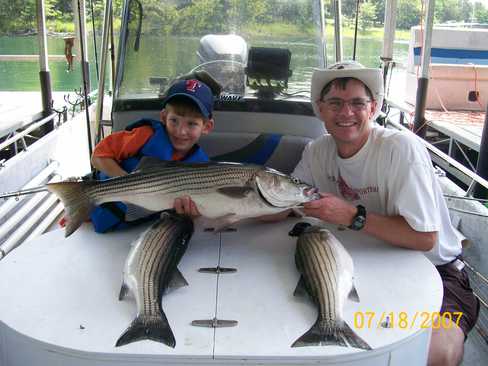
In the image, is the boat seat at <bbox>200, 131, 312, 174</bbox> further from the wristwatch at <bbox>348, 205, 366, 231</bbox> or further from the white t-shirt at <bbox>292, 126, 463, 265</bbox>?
the wristwatch at <bbox>348, 205, 366, 231</bbox>

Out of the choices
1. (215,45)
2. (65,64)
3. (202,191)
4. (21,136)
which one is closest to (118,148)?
(202,191)

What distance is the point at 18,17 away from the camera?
49.1 ft

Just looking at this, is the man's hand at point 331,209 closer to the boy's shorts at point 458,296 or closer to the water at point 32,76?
the boy's shorts at point 458,296

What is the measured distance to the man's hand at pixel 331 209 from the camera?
2.46 metres

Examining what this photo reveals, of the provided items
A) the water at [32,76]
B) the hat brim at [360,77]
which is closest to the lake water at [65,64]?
the water at [32,76]

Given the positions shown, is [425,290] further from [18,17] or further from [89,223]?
[18,17]

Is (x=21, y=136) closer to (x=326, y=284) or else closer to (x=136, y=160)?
(x=136, y=160)

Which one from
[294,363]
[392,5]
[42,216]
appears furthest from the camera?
[392,5]

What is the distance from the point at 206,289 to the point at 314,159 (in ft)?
4.19

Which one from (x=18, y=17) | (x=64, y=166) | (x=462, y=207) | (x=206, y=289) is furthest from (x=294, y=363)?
(x=18, y=17)

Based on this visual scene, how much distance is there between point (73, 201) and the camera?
2316 millimetres

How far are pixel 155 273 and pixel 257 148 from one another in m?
1.76

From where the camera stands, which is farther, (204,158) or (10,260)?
(204,158)

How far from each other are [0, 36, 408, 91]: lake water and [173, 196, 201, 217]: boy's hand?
1.67m
